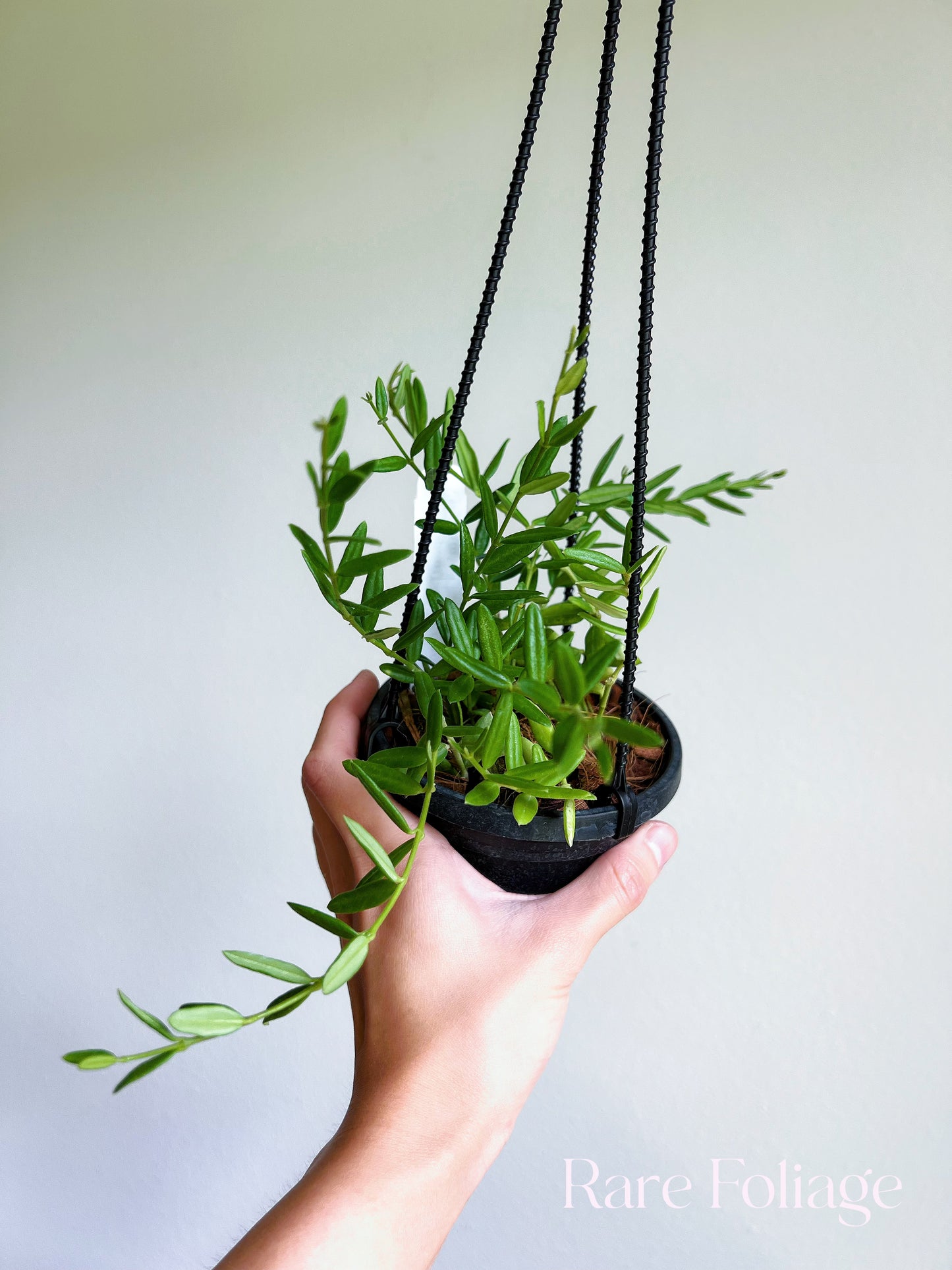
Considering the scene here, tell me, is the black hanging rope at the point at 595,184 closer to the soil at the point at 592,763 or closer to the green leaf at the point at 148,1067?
the soil at the point at 592,763

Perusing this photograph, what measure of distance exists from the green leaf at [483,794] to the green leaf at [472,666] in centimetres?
5

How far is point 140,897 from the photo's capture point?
4.86 ft

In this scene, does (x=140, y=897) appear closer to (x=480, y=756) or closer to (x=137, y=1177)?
(x=137, y=1177)

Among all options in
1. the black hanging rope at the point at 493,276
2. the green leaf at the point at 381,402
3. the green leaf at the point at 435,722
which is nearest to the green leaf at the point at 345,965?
the green leaf at the point at 435,722

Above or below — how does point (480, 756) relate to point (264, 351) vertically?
below

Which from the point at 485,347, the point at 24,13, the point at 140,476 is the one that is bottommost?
the point at 140,476

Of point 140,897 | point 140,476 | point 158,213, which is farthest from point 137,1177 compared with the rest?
Answer: point 158,213

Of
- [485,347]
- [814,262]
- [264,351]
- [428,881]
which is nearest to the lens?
[428,881]

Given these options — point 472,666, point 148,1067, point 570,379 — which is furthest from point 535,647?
point 148,1067

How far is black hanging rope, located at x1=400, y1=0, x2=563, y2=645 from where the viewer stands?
48 cm

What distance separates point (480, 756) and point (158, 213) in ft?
4.10

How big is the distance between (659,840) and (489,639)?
183mm

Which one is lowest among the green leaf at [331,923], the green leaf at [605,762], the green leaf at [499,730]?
the green leaf at [331,923]

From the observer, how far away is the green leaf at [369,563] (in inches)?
20.2
